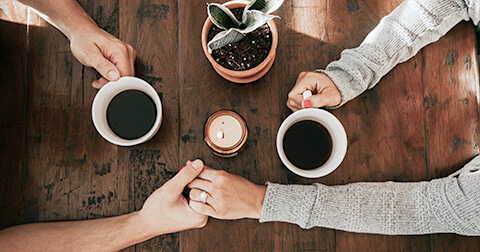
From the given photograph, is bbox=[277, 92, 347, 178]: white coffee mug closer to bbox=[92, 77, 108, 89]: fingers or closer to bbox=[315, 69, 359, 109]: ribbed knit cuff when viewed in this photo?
bbox=[315, 69, 359, 109]: ribbed knit cuff

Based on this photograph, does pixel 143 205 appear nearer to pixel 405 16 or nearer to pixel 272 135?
pixel 272 135

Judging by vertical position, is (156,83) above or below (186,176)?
above

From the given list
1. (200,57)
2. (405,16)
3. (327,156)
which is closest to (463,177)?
(327,156)

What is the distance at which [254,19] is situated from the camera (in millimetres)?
692

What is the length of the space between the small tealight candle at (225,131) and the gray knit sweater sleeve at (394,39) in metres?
0.28

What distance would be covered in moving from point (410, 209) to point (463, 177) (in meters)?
0.15

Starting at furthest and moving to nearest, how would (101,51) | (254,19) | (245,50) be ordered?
1. (101,51)
2. (245,50)
3. (254,19)

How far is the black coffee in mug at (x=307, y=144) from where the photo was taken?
83 cm

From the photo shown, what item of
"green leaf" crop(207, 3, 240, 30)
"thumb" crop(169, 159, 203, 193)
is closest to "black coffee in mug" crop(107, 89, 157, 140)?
"thumb" crop(169, 159, 203, 193)

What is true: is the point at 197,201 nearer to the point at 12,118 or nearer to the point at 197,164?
the point at 197,164

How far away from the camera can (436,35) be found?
35.8 inches

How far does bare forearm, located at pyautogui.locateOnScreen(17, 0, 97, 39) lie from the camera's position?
Answer: 917mm

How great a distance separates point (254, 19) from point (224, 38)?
0.25 feet

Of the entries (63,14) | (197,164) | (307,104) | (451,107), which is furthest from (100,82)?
(451,107)
